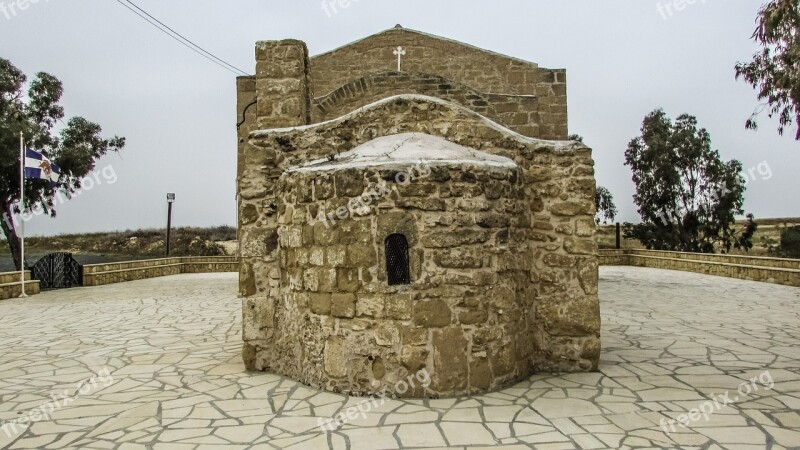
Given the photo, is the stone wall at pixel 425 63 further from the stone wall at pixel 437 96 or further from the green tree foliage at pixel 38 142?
the green tree foliage at pixel 38 142

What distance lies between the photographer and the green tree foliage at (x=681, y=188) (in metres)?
23.2

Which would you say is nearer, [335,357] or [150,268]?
[335,357]

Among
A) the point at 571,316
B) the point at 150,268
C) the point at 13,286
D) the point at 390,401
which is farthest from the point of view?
the point at 150,268

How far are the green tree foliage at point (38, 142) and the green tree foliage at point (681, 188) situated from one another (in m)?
21.9

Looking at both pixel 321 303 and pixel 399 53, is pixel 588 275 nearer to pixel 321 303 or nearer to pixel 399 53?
pixel 321 303

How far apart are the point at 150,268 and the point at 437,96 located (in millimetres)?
13611

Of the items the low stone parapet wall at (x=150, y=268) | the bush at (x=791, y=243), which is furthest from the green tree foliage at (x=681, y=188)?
the low stone parapet wall at (x=150, y=268)

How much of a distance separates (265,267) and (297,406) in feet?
5.54

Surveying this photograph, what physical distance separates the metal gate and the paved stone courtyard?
838 cm

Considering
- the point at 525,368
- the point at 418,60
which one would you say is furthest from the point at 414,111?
the point at 418,60

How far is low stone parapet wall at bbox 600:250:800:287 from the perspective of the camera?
14289mm

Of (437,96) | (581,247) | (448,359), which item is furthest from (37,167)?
(581,247)

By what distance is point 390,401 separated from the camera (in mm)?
4613

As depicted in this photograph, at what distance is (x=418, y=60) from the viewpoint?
15.8 meters
